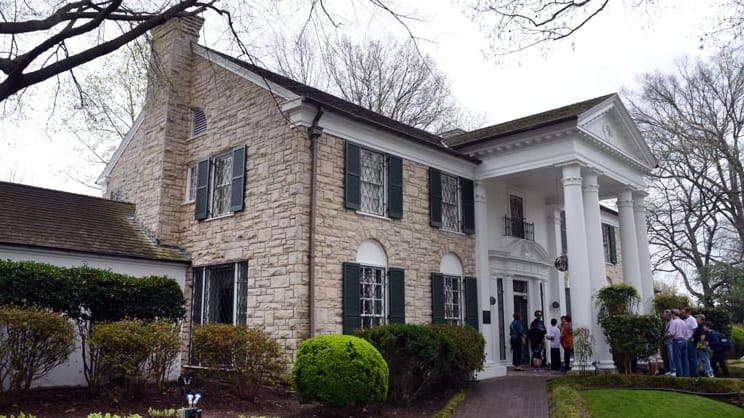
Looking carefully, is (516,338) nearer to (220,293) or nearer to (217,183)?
(220,293)

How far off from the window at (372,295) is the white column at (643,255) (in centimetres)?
928

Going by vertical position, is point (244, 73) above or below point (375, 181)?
above

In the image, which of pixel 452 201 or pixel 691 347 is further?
pixel 452 201

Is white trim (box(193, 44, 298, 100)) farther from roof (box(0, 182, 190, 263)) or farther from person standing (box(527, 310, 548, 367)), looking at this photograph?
person standing (box(527, 310, 548, 367))

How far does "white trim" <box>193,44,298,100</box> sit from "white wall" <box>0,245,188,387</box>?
15.6 ft

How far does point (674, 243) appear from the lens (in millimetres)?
31734

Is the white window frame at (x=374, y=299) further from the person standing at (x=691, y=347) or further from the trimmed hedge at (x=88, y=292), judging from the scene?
the person standing at (x=691, y=347)

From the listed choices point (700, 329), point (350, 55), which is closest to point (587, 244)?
point (700, 329)

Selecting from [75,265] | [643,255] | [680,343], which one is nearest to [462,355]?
[680,343]

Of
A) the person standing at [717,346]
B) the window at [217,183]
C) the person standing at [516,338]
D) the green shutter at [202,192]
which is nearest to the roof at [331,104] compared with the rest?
the window at [217,183]

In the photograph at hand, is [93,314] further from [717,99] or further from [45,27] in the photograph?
[717,99]

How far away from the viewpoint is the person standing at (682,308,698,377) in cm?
1322

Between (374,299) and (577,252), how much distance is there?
5388mm

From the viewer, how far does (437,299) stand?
14172 mm
